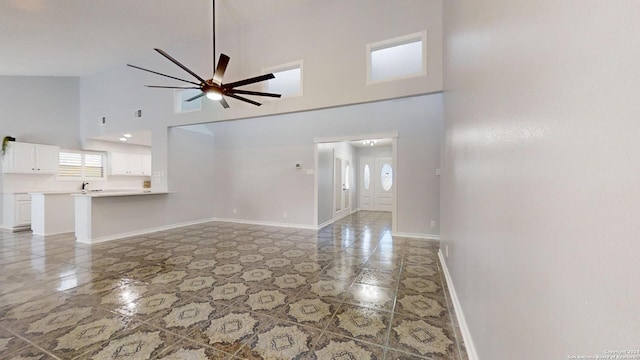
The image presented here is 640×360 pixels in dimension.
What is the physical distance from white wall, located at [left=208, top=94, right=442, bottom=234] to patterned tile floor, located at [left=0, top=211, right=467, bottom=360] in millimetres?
1504

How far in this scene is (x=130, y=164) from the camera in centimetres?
808

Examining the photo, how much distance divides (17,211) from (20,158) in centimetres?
130

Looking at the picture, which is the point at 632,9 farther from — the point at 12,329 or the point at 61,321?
the point at 12,329

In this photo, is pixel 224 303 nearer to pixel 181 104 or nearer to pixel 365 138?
pixel 365 138

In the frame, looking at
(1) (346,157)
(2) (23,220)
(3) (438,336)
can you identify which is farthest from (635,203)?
(2) (23,220)

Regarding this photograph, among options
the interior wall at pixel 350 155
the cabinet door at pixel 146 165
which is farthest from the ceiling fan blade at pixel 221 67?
the cabinet door at pixel 146 165

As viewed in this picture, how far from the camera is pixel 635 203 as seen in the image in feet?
1.46

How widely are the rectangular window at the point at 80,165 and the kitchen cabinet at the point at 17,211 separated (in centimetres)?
100

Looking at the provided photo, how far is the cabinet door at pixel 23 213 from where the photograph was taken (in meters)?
5.75

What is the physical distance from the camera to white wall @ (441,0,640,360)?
0.47 meters

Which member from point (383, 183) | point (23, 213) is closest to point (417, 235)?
point (383, 183)

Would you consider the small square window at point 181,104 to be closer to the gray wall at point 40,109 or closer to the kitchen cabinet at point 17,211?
the gray wall at point 40,109

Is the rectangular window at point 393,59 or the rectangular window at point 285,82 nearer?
the rectangular window at point 393,59

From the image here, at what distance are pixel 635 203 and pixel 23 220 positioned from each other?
952cm
